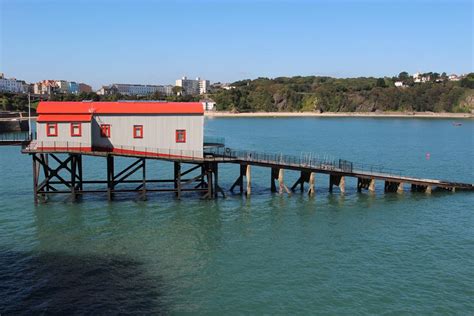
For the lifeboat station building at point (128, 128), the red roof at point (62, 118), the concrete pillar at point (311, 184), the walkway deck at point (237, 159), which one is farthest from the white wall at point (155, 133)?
the concrete pillar at point (311, 184)

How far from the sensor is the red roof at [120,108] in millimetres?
42500

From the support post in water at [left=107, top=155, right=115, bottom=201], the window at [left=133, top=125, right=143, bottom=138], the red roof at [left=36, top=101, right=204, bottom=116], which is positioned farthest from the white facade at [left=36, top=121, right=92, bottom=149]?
the window at [left=133, top=125, right=143, bottom=138]

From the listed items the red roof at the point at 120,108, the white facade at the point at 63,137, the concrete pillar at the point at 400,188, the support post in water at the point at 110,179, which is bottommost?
the concrete pillar at the point at 400,188

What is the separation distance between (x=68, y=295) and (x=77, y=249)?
718 cm

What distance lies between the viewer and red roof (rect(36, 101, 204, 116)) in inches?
1673

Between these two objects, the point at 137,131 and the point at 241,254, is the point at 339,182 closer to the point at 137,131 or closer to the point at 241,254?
the point at 137,131

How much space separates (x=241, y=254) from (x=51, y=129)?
21.1 m

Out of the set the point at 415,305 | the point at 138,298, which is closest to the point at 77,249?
the point at 138,298

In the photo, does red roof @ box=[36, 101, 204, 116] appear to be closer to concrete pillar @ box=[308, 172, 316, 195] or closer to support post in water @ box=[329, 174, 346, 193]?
concrete pillar @ box=[308, 172, 316, 195]

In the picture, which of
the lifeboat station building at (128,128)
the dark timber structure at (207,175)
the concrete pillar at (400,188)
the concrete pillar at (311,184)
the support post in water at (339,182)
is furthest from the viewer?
the concrete pillar at (400,188)

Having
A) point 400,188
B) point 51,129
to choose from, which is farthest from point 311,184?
point 51,129

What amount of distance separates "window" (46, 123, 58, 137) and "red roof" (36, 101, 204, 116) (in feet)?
3.69

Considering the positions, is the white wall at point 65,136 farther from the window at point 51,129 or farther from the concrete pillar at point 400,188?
the concrete pillar at point 400,188

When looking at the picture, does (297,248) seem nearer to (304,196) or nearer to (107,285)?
(107,285)
